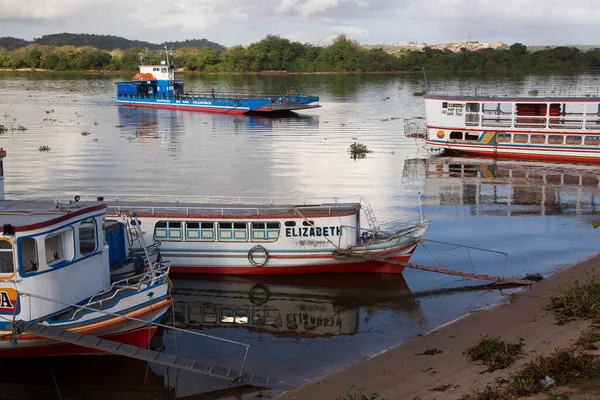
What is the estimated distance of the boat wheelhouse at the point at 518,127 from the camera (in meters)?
44.5

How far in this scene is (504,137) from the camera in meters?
47.2

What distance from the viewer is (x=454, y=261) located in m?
24.2

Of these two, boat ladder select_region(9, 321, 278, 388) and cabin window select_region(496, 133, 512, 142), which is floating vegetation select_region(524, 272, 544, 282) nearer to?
boat ladder select_region(9, 321, 278, 388)

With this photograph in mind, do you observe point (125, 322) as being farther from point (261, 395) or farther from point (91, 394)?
point (261, 395)

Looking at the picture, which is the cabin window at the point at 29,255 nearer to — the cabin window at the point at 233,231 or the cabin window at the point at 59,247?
the cabin window at the point at 59,247

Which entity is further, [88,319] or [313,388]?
[88,319]

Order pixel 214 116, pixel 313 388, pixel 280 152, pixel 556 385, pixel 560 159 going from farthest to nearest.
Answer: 1. pixel 214 116
2. pixel 280 152
3. pixel 560 159
4. pixel 313 388
5. pixel 556 385

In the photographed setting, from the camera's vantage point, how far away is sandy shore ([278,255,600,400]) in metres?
13.5

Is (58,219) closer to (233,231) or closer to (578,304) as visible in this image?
(233,231)

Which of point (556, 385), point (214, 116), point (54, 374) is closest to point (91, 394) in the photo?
point (54, 374)

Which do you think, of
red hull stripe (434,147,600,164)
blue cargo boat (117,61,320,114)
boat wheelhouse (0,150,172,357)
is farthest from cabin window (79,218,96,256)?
blue cargo boat (117,61,320,114)

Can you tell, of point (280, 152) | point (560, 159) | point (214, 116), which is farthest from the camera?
point (214, 116)

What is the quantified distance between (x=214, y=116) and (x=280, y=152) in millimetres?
32284

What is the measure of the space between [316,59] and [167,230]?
167464 millimetres
